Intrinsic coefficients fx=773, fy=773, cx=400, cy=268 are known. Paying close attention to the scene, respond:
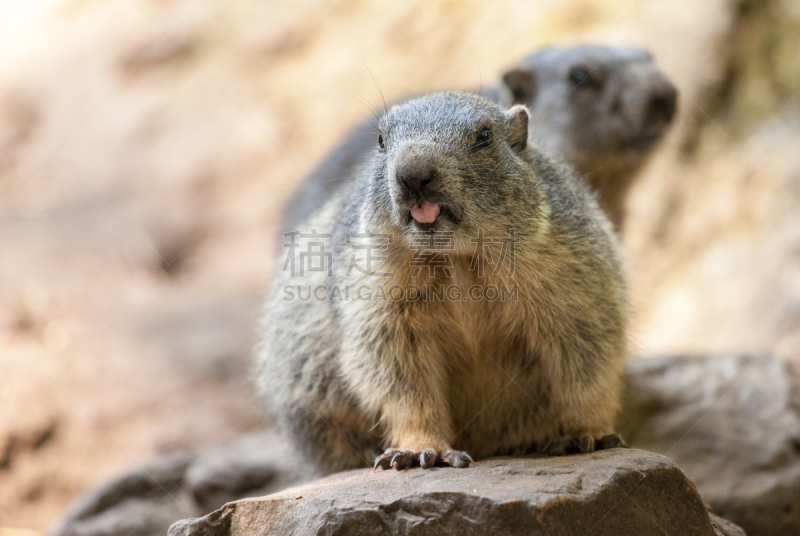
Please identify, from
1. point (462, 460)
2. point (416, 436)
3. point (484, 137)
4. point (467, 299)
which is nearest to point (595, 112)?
point (484, 137)

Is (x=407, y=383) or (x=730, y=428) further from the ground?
(x=407, y=383)

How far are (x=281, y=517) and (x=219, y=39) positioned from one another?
1009cm

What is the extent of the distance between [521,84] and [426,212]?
4390mm

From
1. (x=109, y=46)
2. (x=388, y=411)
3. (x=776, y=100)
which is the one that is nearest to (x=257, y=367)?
(x=388, y=411)

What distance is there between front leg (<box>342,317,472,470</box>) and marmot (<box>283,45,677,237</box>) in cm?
304

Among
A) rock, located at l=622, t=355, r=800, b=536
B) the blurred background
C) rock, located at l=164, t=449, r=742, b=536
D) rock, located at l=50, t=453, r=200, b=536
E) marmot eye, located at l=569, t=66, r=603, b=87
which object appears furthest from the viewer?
the blurred background

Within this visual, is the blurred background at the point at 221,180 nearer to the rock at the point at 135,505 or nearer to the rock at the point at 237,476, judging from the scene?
the rock at the point at 135,505

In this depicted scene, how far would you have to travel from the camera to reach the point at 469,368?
440 cm

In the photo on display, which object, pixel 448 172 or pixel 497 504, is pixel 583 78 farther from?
pixel 497 504

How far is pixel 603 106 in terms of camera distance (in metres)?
7.40

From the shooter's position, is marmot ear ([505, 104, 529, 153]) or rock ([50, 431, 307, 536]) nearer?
marmot ear ([505, 104, 529, 153])

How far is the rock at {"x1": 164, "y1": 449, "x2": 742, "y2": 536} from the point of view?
318 cm

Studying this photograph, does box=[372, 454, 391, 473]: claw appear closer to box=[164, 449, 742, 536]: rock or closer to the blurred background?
box=[164, 449, 742, 536]: rock

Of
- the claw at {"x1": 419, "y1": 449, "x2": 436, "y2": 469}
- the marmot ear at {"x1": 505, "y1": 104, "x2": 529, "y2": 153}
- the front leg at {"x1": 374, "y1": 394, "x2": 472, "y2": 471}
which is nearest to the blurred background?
the front leg at {"x1": 374, "y1": 394, "x2": 472, "y2": 471}
